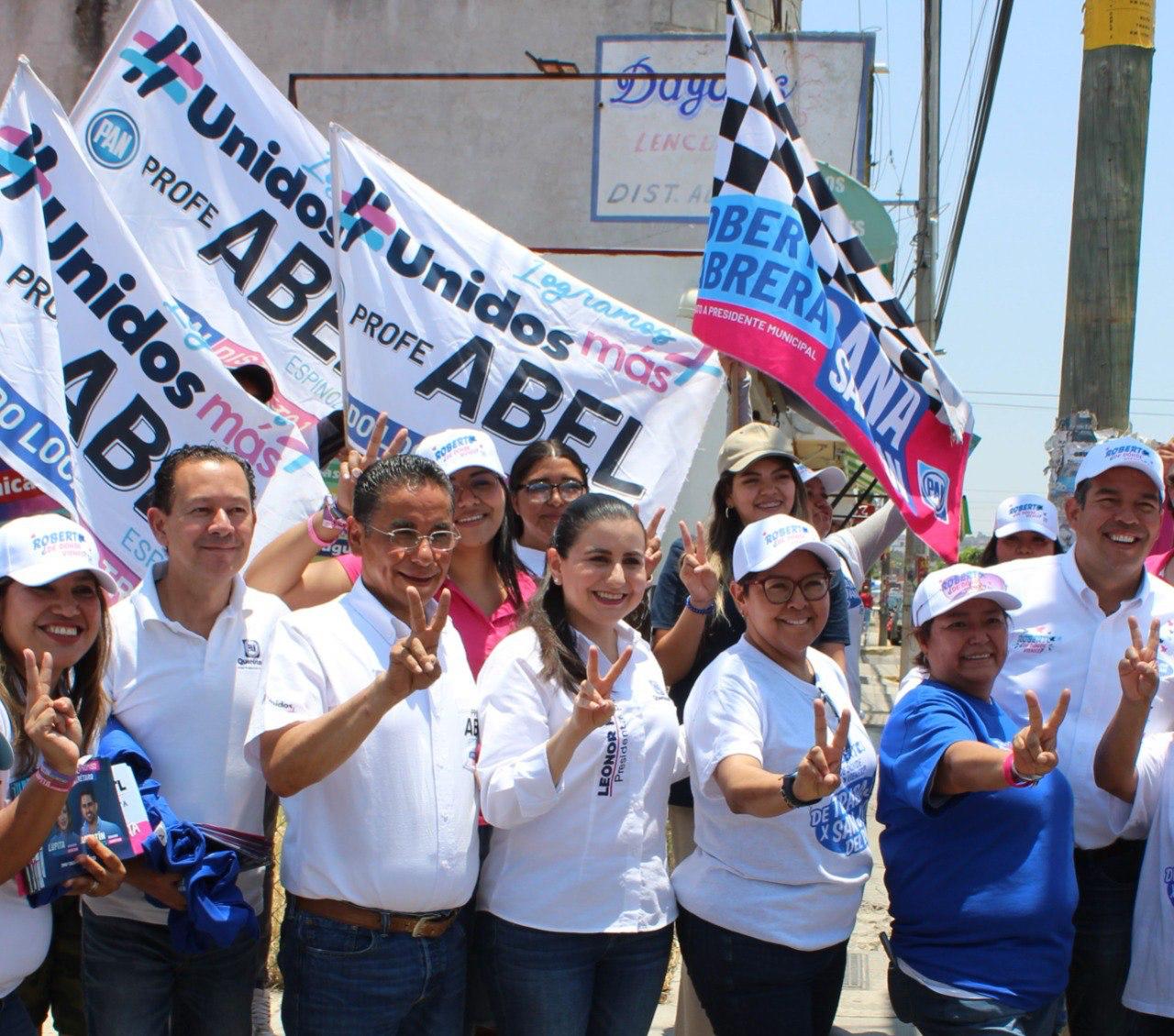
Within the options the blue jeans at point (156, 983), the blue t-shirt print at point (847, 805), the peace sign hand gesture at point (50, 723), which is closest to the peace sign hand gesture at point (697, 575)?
the blue t-shirt print at point (847, 805)

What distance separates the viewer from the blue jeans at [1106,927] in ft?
11.4

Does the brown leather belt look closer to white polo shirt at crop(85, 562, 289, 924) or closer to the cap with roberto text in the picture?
white polo shirt at crop(85, 562, 289, 924)

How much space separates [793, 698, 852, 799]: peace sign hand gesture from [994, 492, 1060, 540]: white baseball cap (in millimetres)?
2064

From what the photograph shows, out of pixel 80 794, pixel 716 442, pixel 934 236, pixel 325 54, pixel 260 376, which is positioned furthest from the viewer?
pixel 934 236

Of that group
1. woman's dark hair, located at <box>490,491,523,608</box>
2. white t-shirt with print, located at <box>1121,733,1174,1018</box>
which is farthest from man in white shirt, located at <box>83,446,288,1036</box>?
white t-shirt with print, located at <box>1121,733,1174,1018</box>

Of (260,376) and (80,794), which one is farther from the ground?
(260,376)

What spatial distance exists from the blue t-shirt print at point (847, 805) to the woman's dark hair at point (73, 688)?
169cm

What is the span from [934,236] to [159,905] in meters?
15.0

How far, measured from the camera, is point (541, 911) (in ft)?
9.85

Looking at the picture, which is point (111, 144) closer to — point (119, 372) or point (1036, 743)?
point (119, 372)

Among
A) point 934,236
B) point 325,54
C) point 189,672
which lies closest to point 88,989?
point 189,672

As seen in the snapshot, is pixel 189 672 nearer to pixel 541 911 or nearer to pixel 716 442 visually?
pixel 541 911

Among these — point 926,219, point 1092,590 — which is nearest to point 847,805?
point 1092,590

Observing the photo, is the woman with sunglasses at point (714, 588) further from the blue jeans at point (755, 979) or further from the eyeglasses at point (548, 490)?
the blue jeans at point (755, 979)
